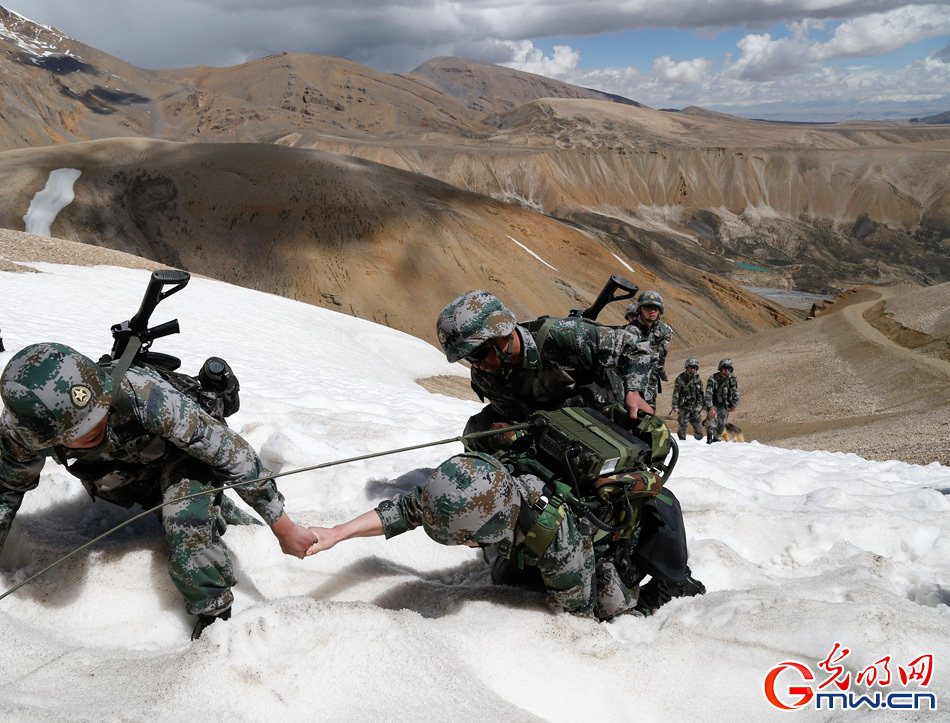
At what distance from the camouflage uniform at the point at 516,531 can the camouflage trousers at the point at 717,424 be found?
34.0 ft

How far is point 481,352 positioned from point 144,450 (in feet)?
6.31

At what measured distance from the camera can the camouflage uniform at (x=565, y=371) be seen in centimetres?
437

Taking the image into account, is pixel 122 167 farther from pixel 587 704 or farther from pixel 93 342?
pixel 587 704

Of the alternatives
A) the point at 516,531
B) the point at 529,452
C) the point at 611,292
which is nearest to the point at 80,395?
the point at 516,531

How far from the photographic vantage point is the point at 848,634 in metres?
3.09

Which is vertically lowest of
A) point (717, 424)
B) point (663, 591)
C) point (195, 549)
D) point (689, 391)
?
point (717, 424)

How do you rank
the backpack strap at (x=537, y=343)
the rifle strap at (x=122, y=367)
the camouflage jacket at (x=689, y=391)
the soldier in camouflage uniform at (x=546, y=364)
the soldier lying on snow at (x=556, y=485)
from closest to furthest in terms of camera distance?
the rifle strap at (x=122, y=367) → the soldier lying on snow at (x=556, y=485) → the soldier in camouflage uniform at (x=546, y=364) → the backpack strap at (x=537, y=343) → the camouflage jacket at (x=689, y=391)

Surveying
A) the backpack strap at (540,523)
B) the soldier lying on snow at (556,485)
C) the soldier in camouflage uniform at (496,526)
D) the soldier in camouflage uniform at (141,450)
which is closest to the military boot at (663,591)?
the soldier lying on snow at (556,485)

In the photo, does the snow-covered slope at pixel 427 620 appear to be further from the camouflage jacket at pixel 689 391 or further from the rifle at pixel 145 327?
the camouflage jacket at pixel 689 391

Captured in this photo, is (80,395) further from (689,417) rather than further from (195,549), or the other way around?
(689,417)

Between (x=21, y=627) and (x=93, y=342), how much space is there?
20.0 ft

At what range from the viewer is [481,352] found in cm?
407

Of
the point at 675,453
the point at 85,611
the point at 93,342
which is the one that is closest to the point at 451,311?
the point at 675,453

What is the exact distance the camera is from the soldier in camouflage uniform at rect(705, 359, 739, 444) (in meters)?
13.2
